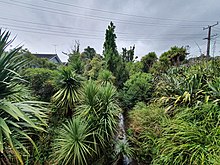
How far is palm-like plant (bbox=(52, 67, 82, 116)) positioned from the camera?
6610 millimetres

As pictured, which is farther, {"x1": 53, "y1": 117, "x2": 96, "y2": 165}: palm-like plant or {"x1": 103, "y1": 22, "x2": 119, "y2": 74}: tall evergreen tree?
{"x1": 103, "y1": 22, "x2": 119, "y2": 74}: tall evergreen tree

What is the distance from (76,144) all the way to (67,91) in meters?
2.74

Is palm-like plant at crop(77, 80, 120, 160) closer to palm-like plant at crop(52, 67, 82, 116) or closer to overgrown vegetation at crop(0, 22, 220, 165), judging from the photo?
overgrown vegetation at crop(0, 22, 220, 165)

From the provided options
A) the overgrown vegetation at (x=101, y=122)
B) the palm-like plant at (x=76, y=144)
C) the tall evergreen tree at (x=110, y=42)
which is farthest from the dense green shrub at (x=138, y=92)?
the tall evergreen tree at (x=110, y=42)

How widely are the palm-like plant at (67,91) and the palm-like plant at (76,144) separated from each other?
1.87 meters

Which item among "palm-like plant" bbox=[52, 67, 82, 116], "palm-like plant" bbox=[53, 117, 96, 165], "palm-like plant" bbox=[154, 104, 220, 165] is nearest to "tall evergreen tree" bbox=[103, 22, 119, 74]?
"palm-like plant" bbox=[52, 67, 82, 116]

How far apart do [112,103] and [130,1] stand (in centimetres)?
520

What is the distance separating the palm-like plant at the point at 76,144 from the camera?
14.2 feet

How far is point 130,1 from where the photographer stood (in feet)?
26.1

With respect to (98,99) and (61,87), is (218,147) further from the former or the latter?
(61,87)

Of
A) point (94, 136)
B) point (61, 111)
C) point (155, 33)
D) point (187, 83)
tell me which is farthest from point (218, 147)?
point (155, 33)

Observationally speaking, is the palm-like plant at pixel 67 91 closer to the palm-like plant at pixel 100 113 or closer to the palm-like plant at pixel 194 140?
the palm-like plant at pixel 100 113

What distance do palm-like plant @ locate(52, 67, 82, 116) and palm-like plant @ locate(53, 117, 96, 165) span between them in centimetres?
187

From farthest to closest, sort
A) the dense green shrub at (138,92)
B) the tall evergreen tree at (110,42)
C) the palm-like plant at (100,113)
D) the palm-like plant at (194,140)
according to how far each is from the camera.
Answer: the tall evergreen tree at (110,42)
the dense green shrub at (138,92)
the palm-like plant at (100,113)
the palm-like plant at (194,140)
